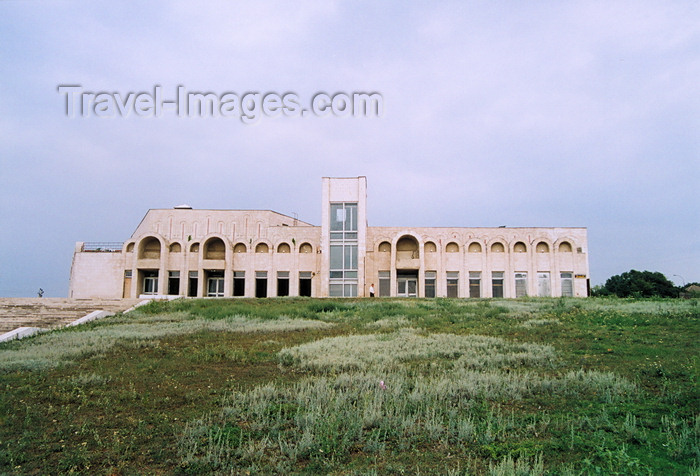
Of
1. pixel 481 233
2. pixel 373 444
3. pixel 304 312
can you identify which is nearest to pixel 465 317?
pixel 304 312

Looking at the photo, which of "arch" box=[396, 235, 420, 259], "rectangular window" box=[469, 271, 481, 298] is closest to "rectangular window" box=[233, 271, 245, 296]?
"arch" box=[396, 235, 420, 259]

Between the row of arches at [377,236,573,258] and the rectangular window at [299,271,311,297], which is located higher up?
the row of arches at [377,236,573,258]

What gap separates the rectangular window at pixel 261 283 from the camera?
143ft

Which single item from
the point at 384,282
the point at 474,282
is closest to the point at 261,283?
the point at 384,282

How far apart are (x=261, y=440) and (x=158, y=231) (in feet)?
151

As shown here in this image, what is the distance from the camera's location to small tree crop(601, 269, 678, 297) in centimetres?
5942

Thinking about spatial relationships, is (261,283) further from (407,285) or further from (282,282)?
(407,285)

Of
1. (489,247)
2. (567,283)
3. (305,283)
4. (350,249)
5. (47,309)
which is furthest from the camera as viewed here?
(305,283)

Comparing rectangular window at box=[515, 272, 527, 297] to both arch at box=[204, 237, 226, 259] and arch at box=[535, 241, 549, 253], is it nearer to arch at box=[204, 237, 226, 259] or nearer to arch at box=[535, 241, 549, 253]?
arch at box=[535, 241, 549, 253]

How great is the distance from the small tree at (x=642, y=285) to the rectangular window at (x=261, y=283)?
1733 inches

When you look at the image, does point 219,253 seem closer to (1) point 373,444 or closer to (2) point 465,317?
(2) point 465,317

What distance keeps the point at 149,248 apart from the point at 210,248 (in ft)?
19.0

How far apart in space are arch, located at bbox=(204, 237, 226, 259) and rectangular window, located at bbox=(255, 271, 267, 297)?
164 inches

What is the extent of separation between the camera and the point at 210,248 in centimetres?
4497
